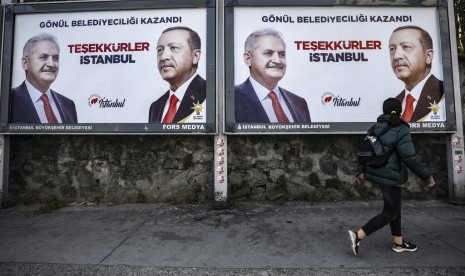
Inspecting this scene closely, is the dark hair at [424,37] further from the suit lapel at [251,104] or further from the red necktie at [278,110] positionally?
the suit lapel at [251,104]

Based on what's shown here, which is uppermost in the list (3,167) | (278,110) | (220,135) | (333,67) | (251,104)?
(333,67)

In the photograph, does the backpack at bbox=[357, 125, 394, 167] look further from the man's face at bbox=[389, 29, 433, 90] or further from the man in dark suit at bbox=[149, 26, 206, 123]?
the man in dark suit at bbox=[149, 26, 206, 123]

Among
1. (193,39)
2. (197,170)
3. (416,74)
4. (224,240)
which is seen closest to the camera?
(224,240)

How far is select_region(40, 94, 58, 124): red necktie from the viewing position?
5594mm

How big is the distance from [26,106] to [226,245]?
15.6 ft

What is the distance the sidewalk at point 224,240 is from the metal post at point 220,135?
1.36 feet

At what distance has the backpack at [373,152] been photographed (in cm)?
332

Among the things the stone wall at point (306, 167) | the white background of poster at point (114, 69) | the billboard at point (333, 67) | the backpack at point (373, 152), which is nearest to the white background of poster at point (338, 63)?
the billboard at point (333, 67)

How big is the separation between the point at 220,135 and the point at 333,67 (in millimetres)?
2444

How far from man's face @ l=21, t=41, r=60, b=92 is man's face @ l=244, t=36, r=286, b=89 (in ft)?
12.2

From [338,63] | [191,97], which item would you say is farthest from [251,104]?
[338,63]

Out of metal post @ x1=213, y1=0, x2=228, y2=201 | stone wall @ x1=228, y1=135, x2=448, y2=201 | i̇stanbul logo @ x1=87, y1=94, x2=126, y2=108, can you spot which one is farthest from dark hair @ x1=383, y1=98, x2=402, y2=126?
i̇stanbul logo @ x1=87, y1=94, x2=126, y2=108

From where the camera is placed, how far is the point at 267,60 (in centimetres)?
552

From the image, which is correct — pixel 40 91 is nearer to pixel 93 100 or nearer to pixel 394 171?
pixel 93 100
